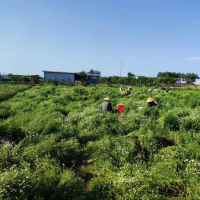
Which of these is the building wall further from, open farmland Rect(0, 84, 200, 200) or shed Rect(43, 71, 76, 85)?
open farmland Rect(0, 84, 200, 200)

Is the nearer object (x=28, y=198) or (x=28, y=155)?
(x=28, y=198)

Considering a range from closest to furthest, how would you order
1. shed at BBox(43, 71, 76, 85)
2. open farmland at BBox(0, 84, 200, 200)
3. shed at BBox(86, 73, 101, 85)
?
1. open farmland at BBox(0, 84, 200, 200)
2. shed at BBox(43, 71, 76, 85)
3. shed at BBox(86, 73, 101, 85)

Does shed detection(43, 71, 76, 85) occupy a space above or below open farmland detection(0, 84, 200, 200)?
above

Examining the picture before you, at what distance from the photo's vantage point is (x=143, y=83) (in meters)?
33.3

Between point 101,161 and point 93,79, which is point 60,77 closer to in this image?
point 93,79

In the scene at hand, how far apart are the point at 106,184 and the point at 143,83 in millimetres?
31965

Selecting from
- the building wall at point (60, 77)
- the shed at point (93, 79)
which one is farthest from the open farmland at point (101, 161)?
the shed at point (93, 79)

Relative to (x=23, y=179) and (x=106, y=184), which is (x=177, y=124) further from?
(x=23, y=179)

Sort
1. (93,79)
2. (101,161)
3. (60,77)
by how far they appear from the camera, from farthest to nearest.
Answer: (93,79) → (60,77) → (101,161)

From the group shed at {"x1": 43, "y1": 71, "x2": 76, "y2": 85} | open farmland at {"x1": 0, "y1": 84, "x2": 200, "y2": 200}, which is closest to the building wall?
shed at {"x1": 43, "y1": 71, "x2": 76, "y2": 85}

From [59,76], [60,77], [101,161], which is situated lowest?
[101,161]

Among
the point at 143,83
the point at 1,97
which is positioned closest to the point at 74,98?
the point at 1,97

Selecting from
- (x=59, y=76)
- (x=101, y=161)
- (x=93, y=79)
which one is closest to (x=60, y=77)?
(x=59, y=76)

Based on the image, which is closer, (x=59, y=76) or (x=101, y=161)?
(x=101, y=161)
